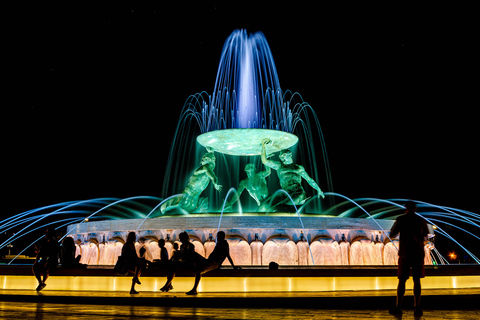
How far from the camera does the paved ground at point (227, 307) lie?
5590 millimetres

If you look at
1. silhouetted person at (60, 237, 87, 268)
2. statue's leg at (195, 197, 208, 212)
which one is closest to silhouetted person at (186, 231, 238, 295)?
silhouetted person at (60, 237, 87, 268)

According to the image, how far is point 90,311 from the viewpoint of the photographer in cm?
607

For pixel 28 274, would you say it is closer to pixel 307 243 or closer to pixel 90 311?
pixel 90 311

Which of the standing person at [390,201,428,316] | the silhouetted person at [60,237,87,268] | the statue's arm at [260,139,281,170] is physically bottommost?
the silhouetted person at [60,237,87,268]

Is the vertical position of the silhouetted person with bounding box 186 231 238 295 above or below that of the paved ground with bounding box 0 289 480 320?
above

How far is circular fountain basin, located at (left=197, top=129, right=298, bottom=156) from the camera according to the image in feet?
47.8

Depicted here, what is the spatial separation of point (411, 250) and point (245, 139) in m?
9.55

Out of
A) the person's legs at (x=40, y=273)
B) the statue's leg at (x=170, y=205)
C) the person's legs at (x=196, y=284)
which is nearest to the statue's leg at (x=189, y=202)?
the statue's leg at (x=170, y=205)

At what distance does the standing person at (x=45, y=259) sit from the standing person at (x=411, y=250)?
20.8 ft

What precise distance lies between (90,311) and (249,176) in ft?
32.1

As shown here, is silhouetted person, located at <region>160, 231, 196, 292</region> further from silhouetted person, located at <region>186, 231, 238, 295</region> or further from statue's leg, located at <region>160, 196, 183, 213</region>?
statue's leg, located at <region>160, 196, 183, 213</region>

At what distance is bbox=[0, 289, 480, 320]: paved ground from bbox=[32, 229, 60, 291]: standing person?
127cm

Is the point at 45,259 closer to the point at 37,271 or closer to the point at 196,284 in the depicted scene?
the point at 37,271

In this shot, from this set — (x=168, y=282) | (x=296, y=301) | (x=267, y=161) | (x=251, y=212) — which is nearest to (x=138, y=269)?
(x=168, y=282)
